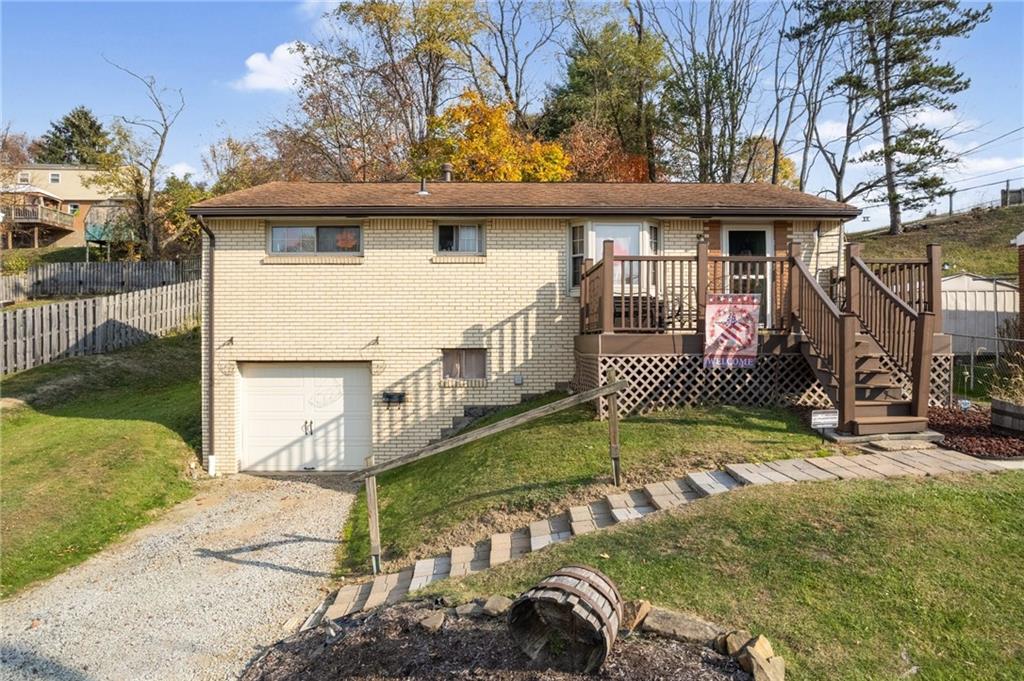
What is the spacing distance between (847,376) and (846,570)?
152 inches

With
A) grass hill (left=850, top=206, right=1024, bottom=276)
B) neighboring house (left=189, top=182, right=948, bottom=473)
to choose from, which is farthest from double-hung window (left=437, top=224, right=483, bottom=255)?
grass hill (left=850, top=206, right=1024, bottom=276)

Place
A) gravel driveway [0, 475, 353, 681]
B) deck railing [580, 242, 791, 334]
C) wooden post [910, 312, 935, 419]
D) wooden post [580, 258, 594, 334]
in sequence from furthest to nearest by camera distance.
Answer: wooden post [580, 258, 594, 334] → deck railing [580, 242, 791, 334] → wooden post [910, 312, 935, 419] → gravel driveway [0, 475, 353, 681]

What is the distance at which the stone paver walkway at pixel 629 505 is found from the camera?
5.95 metres

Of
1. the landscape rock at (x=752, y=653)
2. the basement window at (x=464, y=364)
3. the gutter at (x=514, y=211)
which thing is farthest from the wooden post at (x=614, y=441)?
the gutter at (x=514, y=211)

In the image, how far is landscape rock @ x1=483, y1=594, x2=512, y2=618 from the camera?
4320 millimetres

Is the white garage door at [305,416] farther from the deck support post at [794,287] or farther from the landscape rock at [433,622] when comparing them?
the landscape rock at [433,622]

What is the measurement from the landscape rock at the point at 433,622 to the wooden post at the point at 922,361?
20.9ft

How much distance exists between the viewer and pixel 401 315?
11.8 meters

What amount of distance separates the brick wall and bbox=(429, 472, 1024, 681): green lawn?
629 centimetres

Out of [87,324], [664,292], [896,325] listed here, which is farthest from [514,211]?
[87,324]

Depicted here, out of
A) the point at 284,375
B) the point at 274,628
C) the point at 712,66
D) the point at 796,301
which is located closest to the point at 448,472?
the point at 274,628

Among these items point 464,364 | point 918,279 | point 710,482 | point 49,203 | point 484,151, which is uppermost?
point 49,203

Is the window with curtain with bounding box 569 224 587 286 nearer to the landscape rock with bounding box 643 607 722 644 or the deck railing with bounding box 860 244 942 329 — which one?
the deck railing with bounding box 860 244 942 329

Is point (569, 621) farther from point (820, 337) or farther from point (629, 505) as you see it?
point (820, 337)
